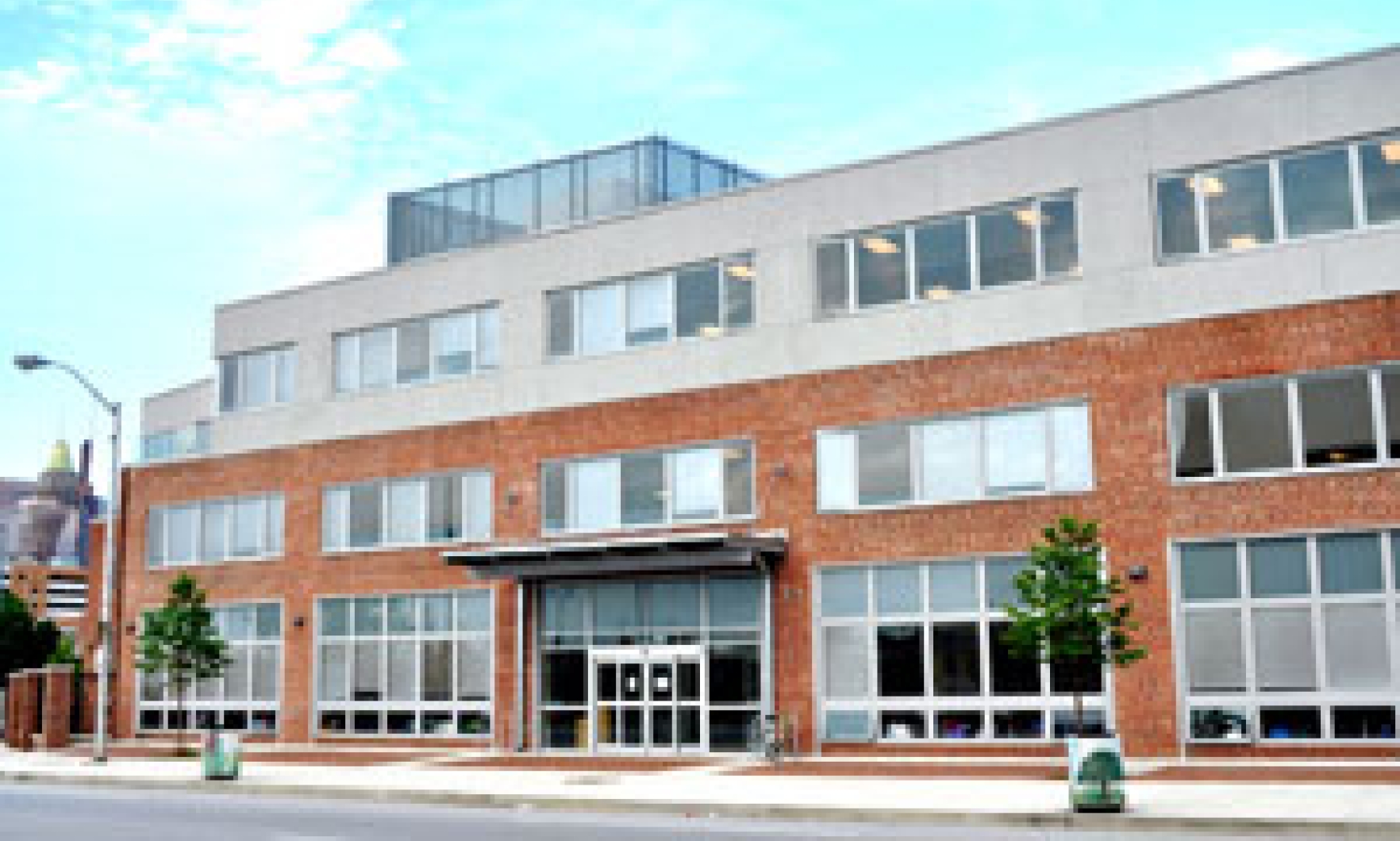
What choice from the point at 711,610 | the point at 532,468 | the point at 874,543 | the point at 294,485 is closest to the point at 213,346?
the point at 294,485

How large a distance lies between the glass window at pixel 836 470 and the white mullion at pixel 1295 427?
881cm

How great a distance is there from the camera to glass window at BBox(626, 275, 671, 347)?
121 feet

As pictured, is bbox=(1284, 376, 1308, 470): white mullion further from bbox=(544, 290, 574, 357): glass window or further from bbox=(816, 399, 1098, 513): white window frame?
bbox=(544, 290, 574, 357): glass window

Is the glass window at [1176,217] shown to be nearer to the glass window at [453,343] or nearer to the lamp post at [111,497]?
the glass window at [453,343]

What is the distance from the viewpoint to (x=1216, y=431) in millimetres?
28766

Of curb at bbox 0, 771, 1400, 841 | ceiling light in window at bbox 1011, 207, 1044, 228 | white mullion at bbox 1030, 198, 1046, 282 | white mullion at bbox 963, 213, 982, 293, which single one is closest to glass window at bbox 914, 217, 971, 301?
white mullion at bbox 963, 213, 982, 293

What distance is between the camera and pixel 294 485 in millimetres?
43906

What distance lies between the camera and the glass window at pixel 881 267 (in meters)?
33.1

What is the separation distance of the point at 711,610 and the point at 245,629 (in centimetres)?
1616

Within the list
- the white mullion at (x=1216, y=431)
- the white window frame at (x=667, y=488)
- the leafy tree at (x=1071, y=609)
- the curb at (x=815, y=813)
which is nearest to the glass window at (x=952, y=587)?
the white window frame at (x=667, y=488)

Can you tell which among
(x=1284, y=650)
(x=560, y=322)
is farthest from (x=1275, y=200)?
(x=560, y=322)

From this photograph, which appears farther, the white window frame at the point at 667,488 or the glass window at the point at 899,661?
the white window frame at the point at 667,488

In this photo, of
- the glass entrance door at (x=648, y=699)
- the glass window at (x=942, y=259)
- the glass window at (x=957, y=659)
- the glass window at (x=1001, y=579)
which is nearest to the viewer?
the glass window at (x=1001, y=579)

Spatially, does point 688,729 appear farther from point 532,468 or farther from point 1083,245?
point 1083,245
